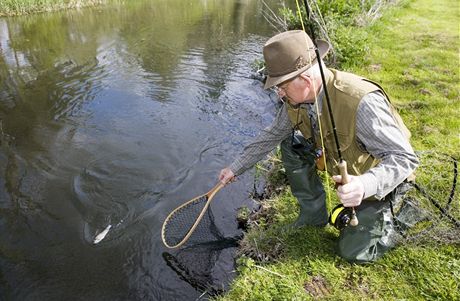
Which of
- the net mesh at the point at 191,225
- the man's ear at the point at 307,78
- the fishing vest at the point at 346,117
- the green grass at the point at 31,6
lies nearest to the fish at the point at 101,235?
the net mesh at the point at 191,225

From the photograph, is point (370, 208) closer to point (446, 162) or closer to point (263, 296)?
point (263, 296)

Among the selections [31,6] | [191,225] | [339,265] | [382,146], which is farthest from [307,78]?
[31,6]

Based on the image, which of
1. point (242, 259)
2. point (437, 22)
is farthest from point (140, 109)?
point (437, 22)

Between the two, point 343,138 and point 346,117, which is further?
point 343,138

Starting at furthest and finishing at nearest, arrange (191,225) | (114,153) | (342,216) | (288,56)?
(114,153) → (191,225) → (342,216) → (288,56)

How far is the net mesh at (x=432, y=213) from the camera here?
3.74 meters

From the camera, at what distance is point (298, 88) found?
3074mm

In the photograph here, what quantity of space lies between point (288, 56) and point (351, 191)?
3.70 feet

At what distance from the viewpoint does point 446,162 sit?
4.84 meters

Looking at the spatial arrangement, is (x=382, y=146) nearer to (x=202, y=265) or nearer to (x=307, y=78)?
(x=307, y=78)

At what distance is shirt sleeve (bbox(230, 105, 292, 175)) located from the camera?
4.00 meters

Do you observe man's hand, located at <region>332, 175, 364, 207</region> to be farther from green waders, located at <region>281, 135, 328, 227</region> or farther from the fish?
the fish

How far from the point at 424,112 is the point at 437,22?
9.91 metres

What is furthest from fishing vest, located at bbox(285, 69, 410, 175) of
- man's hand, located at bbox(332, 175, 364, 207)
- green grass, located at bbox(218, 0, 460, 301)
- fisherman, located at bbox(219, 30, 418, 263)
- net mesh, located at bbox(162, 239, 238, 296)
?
net mesh, located at bbox(162, 239, 238, 296)
